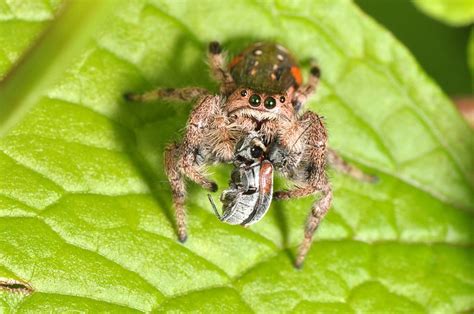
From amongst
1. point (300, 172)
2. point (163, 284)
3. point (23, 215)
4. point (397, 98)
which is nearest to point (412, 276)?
point (300, 172)

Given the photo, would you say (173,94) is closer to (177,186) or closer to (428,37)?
(177,186)

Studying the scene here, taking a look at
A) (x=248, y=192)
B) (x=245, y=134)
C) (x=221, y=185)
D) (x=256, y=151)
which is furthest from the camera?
(x=221, y=185)

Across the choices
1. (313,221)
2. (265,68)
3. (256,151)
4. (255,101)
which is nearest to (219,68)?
(265,68)

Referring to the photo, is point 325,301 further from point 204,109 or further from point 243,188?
point 204,109

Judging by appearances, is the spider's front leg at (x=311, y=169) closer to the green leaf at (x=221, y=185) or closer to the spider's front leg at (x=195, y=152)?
the green leaf at (x=221, y=185)

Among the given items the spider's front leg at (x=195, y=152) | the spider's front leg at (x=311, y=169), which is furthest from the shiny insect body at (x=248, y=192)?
the spider's front leg at (x=311, y=169)
